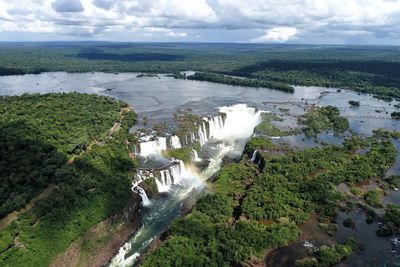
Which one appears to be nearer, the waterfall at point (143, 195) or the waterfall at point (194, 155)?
the waterfall at point (143, 195)

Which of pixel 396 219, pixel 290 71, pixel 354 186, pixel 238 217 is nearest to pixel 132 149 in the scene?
pixel 238 217

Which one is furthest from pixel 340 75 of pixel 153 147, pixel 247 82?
pixel 153 147

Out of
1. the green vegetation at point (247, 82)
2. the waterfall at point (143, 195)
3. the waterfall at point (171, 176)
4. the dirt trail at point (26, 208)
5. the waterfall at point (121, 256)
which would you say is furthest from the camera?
the green vegetation at point (247, 82)

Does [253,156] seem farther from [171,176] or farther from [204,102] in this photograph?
[204,102]

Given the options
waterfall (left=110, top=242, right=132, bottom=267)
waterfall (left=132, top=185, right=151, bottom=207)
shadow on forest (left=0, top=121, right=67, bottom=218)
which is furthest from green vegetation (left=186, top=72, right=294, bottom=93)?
waterfall (left=110, top=242, right=132, bottom=267)

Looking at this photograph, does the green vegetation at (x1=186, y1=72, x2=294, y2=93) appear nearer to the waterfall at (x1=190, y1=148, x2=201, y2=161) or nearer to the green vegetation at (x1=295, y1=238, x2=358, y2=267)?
the waterfall at (x1=190, y1=148, x2=201, y2=161)

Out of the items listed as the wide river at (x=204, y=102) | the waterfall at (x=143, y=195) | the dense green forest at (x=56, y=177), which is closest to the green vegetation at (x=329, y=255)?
the wide river at (x=204, y=102)

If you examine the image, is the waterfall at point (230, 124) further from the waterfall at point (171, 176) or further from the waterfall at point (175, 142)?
the waterfall at point (171, 176)
